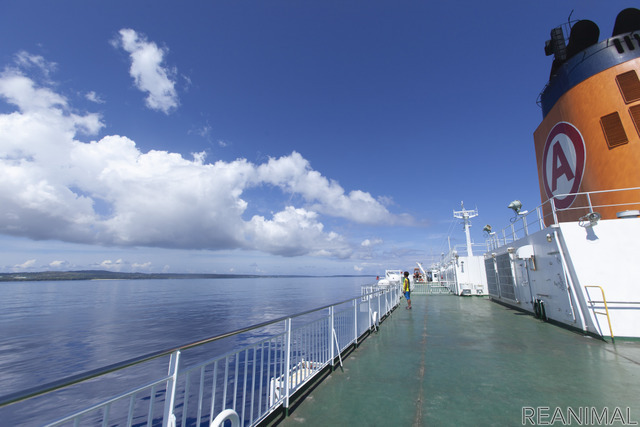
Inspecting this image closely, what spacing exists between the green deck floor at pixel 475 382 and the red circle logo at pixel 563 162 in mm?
4537

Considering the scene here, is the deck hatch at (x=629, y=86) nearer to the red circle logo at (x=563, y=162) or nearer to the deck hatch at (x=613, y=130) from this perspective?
the deck hatch at (x=613, y=130)

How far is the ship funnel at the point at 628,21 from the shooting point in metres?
8.33

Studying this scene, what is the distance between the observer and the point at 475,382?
4.49 meters

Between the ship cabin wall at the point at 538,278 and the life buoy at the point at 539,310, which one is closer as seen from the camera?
the ship cabin wall at the point at 538,278

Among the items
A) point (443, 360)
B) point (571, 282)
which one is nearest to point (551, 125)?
point (571, 282)

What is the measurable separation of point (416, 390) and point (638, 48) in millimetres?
11146

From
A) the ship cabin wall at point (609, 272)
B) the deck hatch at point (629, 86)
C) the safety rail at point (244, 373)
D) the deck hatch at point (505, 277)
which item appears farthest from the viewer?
the deck hatch at point (505, 277)

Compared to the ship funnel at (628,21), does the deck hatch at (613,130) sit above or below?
below

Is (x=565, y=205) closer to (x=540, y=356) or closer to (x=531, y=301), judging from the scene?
(x=531, y=301)

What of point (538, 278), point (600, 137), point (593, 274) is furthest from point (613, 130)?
point (538, 278)

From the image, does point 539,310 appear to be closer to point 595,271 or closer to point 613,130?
point 595,271

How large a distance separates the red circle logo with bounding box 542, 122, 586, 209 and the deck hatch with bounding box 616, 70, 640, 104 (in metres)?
1.27

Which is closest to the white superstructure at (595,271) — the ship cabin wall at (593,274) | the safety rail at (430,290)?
the ship cabin wall at (593,274)

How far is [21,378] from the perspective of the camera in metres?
12.8
